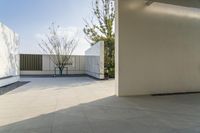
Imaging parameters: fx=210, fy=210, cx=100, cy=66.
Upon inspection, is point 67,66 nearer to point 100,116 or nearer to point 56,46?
point 56,46

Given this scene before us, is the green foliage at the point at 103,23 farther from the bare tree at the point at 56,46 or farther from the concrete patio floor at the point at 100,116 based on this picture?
the concrete patio floor at the point at 100,116

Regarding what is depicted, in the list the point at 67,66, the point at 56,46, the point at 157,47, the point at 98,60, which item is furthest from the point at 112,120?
the point at 56,46

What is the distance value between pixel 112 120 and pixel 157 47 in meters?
3.68

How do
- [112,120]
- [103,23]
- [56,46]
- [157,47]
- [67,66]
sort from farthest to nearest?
[56,46] < [67,66] < [103,23] < [157,47] < [112,120]

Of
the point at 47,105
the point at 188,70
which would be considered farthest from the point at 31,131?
the point at 188,70

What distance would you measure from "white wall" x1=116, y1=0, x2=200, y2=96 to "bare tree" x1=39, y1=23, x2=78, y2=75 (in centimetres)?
1064

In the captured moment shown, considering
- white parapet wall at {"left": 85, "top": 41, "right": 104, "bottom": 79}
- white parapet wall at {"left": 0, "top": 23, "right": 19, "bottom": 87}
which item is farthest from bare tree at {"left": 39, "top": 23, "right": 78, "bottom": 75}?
white parapet wall at {"left": 0, "top": 23, "right": 19, "bottom": 87}

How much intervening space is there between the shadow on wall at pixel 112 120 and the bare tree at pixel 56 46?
469 inches

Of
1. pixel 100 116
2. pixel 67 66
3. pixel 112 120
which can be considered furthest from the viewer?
pixel 67 66

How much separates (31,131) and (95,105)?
2053 mm

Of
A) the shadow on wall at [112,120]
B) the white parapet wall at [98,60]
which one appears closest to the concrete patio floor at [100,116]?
the shadow on wall at [112,120]

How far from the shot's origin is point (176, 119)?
3.79 metres

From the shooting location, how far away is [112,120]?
→ 12.2 ft

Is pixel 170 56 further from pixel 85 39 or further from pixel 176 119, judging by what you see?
pixel 85 39
